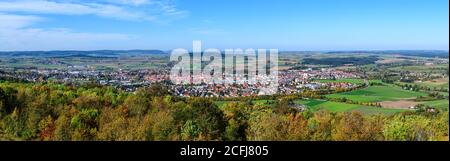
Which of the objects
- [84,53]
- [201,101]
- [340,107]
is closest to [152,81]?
[201,101]

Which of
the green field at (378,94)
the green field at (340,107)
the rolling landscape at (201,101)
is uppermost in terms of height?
the rolling landscape at (201,101)

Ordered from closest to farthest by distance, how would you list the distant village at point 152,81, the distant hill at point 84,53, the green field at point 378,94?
the green field at point 378,94, the distant village at point 152,81, the distant hill at point 84,53

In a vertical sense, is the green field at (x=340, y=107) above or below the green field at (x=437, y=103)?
below

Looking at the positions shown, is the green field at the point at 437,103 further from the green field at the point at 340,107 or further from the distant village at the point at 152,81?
the distant village at the point at 152,81

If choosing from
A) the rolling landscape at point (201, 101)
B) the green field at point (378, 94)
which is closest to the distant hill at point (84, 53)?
the rolling landscape at point (201, 101)

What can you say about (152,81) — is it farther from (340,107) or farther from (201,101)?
(340,107)
